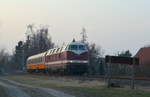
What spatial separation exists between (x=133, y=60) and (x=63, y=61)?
61.1 feet

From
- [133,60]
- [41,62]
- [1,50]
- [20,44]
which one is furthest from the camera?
[1,50]

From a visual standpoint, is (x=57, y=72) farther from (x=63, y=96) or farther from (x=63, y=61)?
(x=63, y=96)

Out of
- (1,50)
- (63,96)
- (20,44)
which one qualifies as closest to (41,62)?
(63,96)

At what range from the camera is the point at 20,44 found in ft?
448

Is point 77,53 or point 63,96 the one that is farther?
point 77,53

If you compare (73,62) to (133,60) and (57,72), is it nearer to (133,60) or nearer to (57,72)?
(57,72)

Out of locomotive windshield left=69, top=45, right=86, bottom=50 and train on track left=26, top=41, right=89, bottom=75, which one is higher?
locomotive windshield left=69, top=45, right=86, bottom=50

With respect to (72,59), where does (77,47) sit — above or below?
above

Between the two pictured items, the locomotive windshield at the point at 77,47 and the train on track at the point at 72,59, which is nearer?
the train on track at the point at 72,59

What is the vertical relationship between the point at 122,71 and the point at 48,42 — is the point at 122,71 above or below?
below

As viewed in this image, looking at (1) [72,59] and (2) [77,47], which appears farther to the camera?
(2) [77,47]

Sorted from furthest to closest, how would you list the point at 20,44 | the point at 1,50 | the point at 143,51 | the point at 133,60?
1. the point at 1,50
2. the point at 20,44
3. the point at 143,51
4. the point at 133,60

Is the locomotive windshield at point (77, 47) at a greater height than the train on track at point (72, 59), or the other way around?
the locomotive windshield at point (77, 47)

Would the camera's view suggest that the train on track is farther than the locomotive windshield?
No
